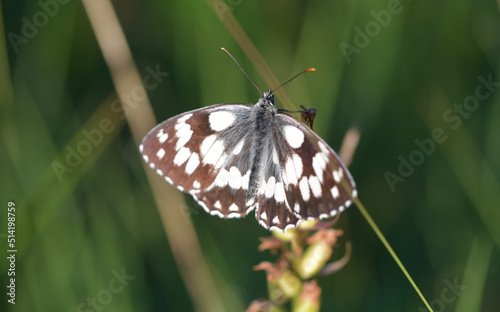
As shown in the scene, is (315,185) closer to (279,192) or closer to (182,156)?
(279,192)

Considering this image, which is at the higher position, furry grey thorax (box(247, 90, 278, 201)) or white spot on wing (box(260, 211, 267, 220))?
furry grey thorax (box(247, 90, 278, 201))

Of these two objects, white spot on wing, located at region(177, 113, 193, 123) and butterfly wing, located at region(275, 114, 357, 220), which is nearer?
butterfly wing, located at region(275, 114, 357, 220)

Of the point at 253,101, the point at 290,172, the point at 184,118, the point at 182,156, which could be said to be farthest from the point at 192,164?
the point at 253,101

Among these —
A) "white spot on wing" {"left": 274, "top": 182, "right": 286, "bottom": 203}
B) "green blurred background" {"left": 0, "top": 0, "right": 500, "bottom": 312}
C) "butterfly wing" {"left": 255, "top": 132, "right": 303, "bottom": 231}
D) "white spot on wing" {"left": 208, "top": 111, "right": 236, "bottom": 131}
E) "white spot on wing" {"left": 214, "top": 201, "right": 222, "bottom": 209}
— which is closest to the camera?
"butterfly wing" {"left": 255, "top": 132, "right": 303, "bottom": 231}

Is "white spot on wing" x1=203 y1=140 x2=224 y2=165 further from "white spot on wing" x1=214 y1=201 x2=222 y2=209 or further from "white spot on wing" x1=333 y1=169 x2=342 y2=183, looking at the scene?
"white spot on wing" x1=333 y1=169 x2=342 y2=183

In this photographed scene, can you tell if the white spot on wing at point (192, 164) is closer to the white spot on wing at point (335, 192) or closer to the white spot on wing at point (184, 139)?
the white spot on wing at point (184, 139)

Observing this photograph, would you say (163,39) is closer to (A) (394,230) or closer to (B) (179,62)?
(B) (179,62)

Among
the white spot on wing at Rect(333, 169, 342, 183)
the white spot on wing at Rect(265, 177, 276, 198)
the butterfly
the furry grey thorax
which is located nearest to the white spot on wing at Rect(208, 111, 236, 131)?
the butterfly

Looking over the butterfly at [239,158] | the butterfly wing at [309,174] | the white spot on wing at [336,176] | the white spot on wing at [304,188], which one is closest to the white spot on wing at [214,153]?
the butterfly at [239,158]

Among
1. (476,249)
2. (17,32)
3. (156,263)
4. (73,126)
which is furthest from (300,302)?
(17,32)
